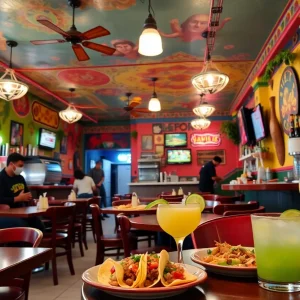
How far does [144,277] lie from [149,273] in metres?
0.02

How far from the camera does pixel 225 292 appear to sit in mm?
729

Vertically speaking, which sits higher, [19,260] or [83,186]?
[83,186]

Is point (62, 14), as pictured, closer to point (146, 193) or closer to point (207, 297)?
point (207, 297)

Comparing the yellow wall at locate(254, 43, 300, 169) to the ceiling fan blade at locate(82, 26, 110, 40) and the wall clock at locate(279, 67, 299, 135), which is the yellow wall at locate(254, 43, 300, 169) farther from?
the ceiling fan blade at locate(82, 26, 110, 40)

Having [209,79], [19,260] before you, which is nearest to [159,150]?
[209,79]

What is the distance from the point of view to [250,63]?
6914mm

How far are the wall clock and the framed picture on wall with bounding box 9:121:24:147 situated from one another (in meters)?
6.07

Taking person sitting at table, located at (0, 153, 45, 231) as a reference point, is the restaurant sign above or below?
above

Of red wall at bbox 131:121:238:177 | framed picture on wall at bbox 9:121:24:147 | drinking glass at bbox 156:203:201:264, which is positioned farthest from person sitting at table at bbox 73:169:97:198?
drinking glass at bbox 156:203:201:264

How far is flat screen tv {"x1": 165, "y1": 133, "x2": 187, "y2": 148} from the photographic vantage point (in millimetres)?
11430

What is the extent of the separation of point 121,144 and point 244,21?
835 centimetres

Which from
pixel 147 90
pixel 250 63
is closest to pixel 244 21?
pixel 250 63

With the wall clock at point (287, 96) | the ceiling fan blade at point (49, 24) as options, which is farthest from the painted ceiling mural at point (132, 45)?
the wall clock at point (287, 96)

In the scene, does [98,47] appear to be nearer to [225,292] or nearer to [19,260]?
[19,260]
